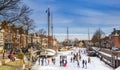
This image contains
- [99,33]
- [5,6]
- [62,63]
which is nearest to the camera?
[5,6]

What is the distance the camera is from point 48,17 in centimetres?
9150

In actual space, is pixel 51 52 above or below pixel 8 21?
below

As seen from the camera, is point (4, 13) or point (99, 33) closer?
point (4, 13)

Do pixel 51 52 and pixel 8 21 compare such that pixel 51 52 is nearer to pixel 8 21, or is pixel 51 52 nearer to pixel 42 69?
pixel 42 69

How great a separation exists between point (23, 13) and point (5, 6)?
407cm

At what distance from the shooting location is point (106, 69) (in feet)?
182

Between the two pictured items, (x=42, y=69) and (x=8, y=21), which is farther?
(x=42, y=69)

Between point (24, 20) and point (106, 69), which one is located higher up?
point (24, 20)

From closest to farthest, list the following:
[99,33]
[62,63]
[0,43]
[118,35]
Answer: [62,63] → [0,43] → [118,35] → [99,33]

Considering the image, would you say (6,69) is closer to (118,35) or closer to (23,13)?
(23,13)

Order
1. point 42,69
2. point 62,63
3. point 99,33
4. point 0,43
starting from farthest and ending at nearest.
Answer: point 99,33 → point 0,43 → point 62,63 → point 42,69

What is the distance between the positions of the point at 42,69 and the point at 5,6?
68.6 ft

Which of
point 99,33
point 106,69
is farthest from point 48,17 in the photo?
point 99,33

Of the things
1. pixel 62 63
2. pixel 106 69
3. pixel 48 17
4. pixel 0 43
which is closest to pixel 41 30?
pixel 48 17
